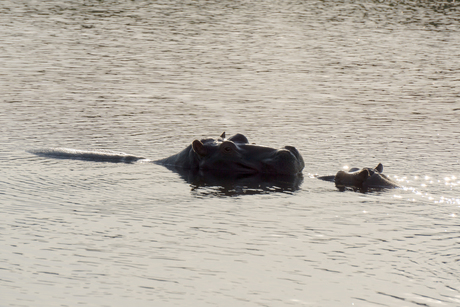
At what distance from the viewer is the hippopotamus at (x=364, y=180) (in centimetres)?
848

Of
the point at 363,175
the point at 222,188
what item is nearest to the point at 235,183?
the point at 222,188

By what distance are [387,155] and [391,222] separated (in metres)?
2.84

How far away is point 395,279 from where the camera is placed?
5.62 m

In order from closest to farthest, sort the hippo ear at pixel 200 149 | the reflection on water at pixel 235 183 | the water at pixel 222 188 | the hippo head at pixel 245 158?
1. the water at pixel 222 188
2. the reflection on water at pixel 235 183
3. the hippo head at pixel 245 158
4. the hippo ear at pixel 200 149

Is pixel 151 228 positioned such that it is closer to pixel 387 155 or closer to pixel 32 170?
pixel 32 170

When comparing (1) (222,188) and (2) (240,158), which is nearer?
(1) (222,188)

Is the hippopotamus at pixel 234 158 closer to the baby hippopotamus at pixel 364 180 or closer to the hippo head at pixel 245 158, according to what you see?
the hippo head at pixel 245 158

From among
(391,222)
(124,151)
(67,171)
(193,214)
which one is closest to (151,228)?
(193,214)

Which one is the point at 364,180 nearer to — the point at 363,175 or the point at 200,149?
the point at 363,175

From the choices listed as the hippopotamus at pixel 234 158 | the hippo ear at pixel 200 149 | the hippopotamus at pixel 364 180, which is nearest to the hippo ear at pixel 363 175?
the hippopotamus at pixel 364 180

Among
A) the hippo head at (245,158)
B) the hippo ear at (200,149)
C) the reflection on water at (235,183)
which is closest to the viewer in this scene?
the reflection on water at (235,183)

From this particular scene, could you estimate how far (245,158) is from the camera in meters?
9.23

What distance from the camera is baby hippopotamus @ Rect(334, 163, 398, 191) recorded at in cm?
848

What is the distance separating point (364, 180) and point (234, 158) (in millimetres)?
1491
